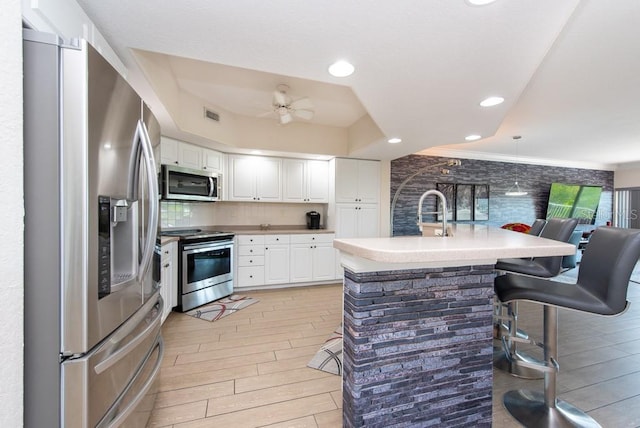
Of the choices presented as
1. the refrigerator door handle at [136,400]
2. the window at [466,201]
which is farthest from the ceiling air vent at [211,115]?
the window at [466,201]

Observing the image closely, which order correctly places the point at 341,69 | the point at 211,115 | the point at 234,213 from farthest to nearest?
the point at 234,213, the point at 211,115, the point at 341,69

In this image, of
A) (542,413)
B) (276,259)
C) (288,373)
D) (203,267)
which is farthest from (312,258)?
(542,413)

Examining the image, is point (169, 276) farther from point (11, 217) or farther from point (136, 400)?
point (11, 217)

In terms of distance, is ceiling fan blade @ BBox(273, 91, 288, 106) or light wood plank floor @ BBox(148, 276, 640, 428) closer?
light wood plank floor @ BBox(148, 276, 640, 428)

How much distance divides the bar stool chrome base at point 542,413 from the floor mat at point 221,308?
2.73 metres

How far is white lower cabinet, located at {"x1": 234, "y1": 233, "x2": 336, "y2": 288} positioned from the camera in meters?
3.90

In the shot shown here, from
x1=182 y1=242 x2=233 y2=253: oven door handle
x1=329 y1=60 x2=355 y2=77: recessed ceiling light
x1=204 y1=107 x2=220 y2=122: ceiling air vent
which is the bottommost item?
A: x1=182 y1=242 x2=233 y2=253: oven door handle

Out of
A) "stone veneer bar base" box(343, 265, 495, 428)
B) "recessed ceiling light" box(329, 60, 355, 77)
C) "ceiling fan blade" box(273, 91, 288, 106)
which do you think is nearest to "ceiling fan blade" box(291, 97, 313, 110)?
"ceiling fan blade" box(273, 91, 288, 106)

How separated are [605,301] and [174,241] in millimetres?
3582

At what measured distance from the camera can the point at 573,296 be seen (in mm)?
1367

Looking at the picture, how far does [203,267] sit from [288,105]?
228 centimetres

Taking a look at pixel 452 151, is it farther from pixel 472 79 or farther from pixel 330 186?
pixel 472 79

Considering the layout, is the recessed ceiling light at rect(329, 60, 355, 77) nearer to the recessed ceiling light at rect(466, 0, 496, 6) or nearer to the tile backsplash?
the recessed ceiling light at rect(466, 0, 496, 6)

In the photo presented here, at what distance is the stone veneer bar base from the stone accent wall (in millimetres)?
3448
